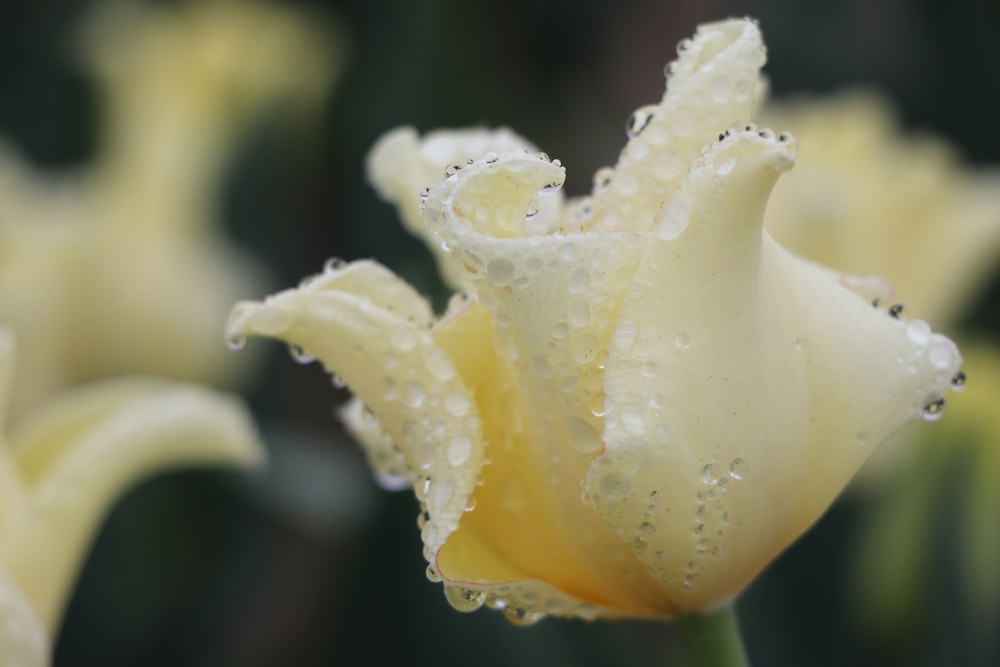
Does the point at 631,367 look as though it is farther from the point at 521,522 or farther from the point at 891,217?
the point at 891,217

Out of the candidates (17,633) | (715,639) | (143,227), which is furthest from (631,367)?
(143,227)

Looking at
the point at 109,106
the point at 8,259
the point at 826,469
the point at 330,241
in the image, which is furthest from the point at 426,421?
the point at 330,241

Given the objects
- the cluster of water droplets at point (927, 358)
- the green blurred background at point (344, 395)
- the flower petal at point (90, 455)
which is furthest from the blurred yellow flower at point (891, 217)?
the cluster of water droplets at point (927, 358)

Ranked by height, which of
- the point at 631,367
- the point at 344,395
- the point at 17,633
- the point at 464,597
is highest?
the point at 631,367

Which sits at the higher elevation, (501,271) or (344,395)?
(501,271)

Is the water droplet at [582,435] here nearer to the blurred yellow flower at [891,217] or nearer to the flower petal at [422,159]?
the flower petal at [422,159]

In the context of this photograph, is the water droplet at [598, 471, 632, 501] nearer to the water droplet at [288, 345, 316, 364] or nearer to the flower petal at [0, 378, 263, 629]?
the water droplet at [288, 345, 316, 364]

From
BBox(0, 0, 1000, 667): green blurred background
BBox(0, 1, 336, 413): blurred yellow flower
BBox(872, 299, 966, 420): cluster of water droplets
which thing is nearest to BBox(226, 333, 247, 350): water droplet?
BBox(872, 299, 966, 420): cluster of water droplets

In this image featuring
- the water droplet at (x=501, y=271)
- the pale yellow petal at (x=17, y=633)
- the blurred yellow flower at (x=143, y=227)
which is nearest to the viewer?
the water droplet at (x=501, y=271)
